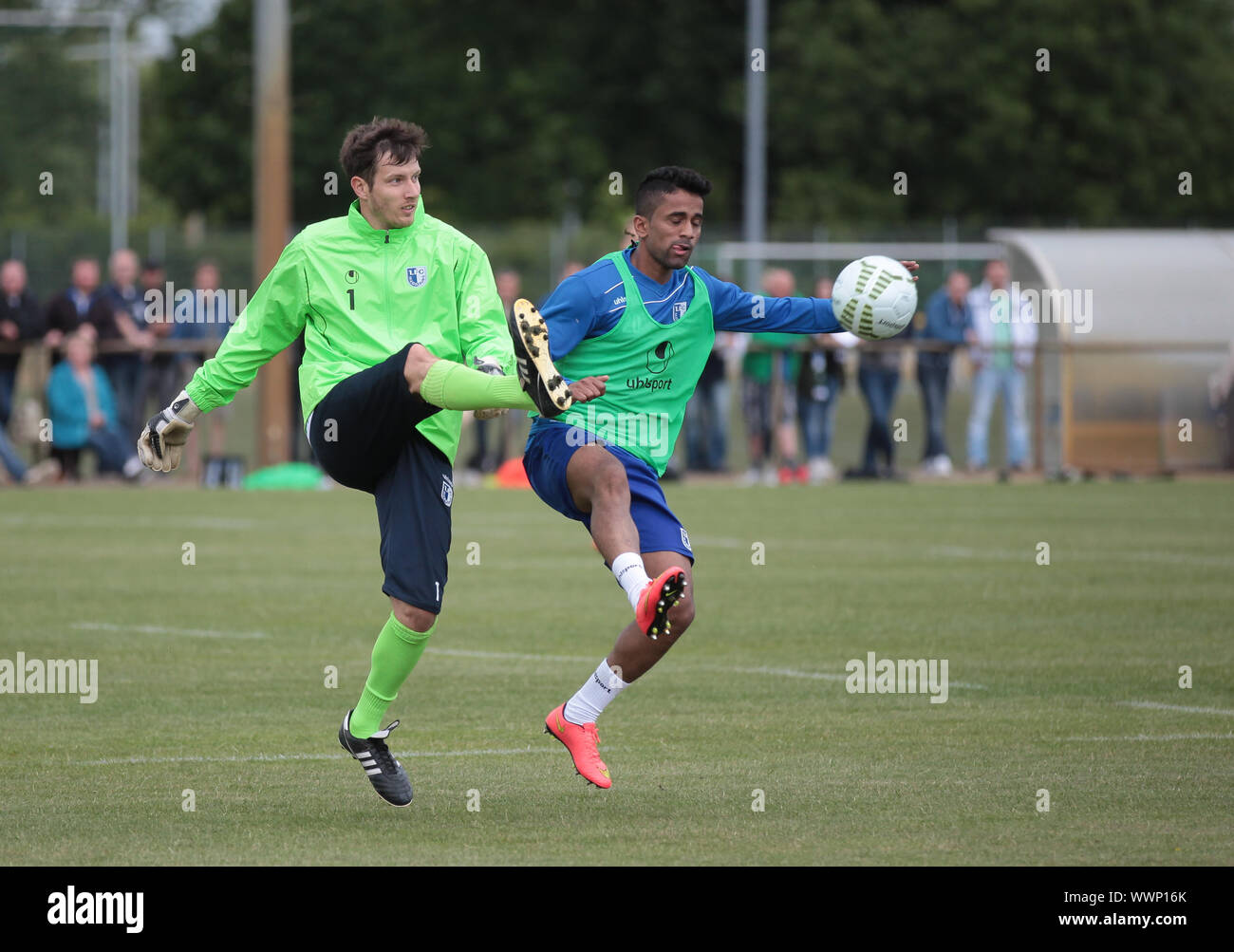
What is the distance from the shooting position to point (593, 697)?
7605 mm

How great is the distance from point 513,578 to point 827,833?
7.90m

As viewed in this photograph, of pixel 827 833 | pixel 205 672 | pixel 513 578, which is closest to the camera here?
pixel 827 833

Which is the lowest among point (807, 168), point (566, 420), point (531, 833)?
point (531, 833)

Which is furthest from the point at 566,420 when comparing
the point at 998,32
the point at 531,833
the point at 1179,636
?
the point at 998,32

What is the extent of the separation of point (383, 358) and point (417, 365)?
0.41 metres

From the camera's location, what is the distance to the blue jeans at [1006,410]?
79.6ft

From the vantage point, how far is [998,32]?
50000 millimetres

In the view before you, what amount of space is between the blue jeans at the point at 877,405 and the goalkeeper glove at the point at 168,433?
53.4 feet

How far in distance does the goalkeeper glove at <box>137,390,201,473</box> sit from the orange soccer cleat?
1572 millimetres

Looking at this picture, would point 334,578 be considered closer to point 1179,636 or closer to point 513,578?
point 513,578

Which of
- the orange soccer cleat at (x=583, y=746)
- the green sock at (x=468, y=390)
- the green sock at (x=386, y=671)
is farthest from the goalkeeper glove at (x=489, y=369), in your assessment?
the orange soccer cleat at (x=583, y=746)

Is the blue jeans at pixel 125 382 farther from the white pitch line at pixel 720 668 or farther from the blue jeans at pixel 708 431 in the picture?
the white pitch line at pixel 720 668

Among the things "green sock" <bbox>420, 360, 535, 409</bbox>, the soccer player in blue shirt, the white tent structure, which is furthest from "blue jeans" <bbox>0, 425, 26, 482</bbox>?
"green sock" <bbox>420, 360, 535, 409</bbox>
